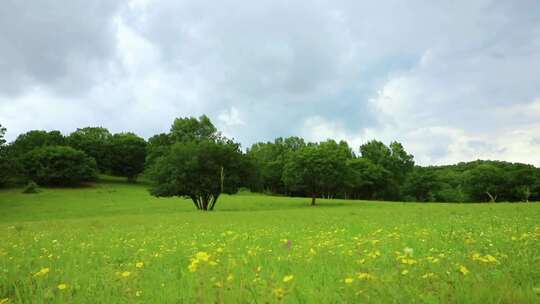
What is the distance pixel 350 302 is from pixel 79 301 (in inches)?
141

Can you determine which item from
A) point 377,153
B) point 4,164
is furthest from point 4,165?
point 377,153

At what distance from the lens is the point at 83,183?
8638cm

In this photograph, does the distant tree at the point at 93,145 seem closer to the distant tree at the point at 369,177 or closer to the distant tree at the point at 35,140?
the distant tree at the point at 35,140

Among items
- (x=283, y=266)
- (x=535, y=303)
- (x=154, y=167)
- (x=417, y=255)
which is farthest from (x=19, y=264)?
(x=154, y=167)

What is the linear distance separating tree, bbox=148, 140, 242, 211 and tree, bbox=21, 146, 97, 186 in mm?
41722

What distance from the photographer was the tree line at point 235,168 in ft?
155

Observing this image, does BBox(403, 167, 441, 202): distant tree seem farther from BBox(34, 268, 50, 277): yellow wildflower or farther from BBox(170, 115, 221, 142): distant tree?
BBox(34, 268, 50, 277): yellow wildflower

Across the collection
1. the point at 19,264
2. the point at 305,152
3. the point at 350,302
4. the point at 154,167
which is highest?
the point at 305,152

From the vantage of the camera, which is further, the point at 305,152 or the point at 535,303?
the point at 305,152

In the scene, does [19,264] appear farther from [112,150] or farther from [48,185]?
[112,150]

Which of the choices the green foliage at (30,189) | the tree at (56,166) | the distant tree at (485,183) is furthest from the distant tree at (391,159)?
the green foliage at (30,189)

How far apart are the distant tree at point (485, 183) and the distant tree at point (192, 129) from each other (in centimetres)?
6298

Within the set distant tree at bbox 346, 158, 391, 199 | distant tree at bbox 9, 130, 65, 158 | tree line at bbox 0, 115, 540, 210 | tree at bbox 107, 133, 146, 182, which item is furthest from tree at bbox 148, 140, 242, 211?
distant tree at bbox 9, 130, 65, 158

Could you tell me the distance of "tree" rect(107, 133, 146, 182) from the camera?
96688 millimetres
